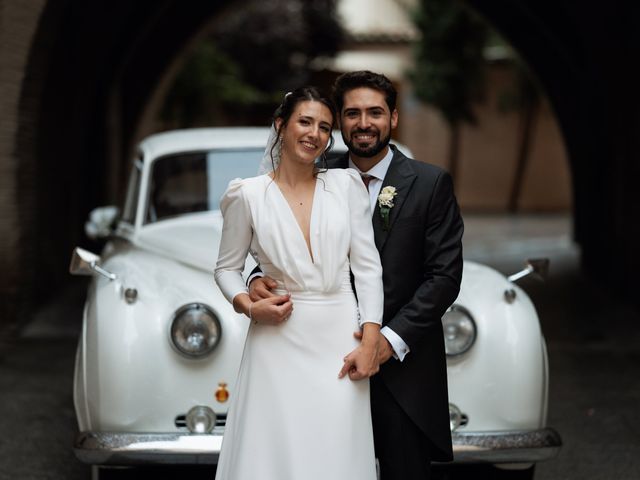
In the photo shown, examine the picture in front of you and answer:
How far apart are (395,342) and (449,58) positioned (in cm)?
2343

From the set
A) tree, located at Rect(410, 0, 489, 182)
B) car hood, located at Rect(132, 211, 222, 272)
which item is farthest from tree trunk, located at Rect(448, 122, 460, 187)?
car hood, located at Rect(132, 211, 222, 272)

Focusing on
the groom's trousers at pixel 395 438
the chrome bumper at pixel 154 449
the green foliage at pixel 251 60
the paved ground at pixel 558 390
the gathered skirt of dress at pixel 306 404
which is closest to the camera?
the gathered skirt of dress at pixel 306 404

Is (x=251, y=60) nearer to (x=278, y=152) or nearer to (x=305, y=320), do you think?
(x=278, y=152)

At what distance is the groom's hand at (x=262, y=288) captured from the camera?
3018 mm

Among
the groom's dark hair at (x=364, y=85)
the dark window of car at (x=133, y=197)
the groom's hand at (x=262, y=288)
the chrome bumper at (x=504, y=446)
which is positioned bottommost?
the chrome bumper at (x=504, y=446)

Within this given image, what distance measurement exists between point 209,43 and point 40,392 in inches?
604

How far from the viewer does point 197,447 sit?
384 centimetres

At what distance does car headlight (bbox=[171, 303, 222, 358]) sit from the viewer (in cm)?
404

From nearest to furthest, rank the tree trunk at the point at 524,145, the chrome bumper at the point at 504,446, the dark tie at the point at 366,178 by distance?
the dark tie at the point at 366,178 < the chrome bumper at the point at 504,446 < the tree trunk at the point at 524,145

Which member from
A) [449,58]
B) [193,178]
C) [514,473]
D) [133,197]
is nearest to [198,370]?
[514,473]

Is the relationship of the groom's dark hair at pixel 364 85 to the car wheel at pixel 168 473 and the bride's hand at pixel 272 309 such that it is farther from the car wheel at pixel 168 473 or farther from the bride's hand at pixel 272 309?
the car wheel at pixel 168 473

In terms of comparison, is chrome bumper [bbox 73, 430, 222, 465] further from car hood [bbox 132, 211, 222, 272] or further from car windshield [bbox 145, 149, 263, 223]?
car windshield [bbox 145, 149, 263, 223]

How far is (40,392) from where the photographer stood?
20.8ft

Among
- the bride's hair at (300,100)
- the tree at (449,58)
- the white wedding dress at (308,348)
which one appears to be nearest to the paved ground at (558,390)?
the white wedding dress at (308,348)
